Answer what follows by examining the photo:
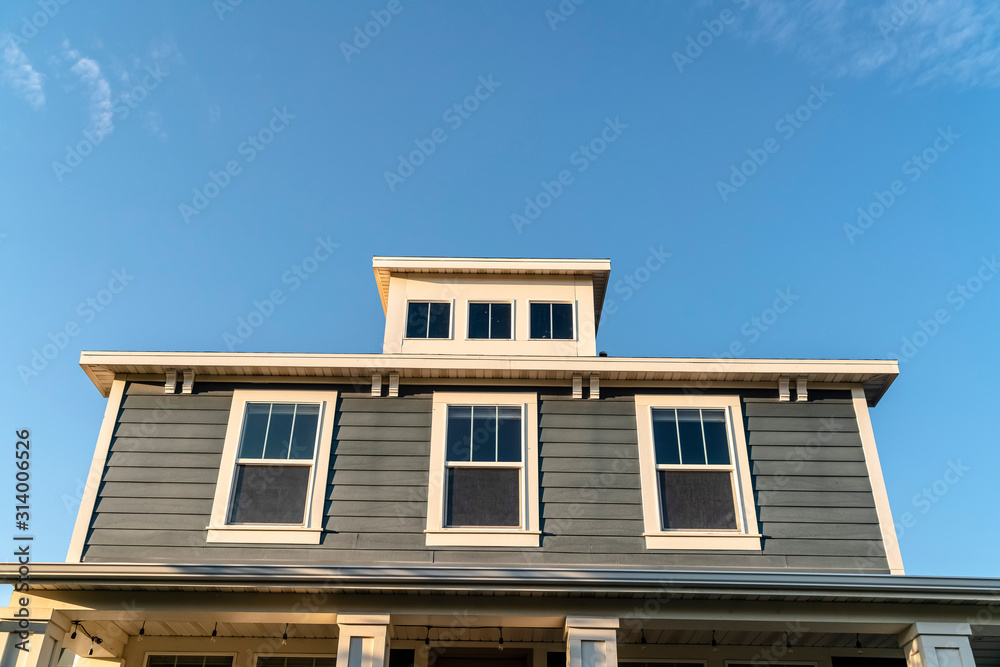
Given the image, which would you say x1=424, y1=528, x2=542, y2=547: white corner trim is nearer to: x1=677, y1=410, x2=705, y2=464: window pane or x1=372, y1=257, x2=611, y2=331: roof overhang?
x1=677, y1=410, x2=705, y2=464: window pane

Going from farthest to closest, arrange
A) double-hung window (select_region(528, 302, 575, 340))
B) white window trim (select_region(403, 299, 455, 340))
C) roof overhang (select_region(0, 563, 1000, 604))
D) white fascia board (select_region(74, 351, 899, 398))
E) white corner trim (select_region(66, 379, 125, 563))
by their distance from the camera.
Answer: double-hung window (select_region(528, 302, 575, 340)) → white window trim (select_region(403, 299, 455, 340)) → white fascia board (select_region(74, 351, 899, 398)) → white corner trim (select_region(66, 379, 125, 563)) → roof overhang (select_region(0, 563, 1000, 604))

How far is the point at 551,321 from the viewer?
36.8ft

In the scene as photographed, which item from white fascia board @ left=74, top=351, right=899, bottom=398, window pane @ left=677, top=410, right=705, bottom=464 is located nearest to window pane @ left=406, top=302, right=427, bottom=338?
white fascia board @ left=74, top=351, right=899, bottom=398

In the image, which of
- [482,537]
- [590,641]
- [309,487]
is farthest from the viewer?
[309,487]

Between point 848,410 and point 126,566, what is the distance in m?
8.13

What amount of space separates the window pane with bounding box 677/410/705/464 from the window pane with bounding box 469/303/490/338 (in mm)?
2770

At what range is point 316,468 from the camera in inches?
373

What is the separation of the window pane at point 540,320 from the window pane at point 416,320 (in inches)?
56.5

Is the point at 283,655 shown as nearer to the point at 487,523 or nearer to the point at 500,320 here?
the point at 487,523

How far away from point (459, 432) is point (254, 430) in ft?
7.92

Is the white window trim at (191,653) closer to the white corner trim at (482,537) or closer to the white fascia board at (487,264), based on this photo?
the white corner trim at (482,537)

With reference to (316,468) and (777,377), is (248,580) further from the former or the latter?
(777,377)

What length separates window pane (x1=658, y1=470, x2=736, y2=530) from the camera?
9266mm

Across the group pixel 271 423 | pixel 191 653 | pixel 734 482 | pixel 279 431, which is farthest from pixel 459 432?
pixel 191 653
